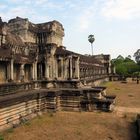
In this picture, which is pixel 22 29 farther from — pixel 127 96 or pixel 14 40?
pixel 127 96

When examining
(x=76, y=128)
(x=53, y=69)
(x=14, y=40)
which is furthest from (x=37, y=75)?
(x=76, y=128)

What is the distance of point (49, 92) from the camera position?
1747 centimetres

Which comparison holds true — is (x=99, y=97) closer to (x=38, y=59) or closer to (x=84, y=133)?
(x=84, y=133)

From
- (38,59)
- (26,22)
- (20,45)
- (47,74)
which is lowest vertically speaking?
(47,74)

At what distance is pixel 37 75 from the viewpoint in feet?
76.3

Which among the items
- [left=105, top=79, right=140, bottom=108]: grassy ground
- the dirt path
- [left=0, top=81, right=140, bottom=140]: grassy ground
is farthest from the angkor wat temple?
[left=105, top=79, right=140, bottom=108]: grassy ground

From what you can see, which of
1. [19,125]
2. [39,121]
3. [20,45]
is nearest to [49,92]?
[39,121]

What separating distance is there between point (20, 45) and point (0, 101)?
12627mm

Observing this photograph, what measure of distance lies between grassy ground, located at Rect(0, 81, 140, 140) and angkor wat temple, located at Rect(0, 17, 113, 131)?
1.04 meters

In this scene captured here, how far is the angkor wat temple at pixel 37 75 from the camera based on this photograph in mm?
15117

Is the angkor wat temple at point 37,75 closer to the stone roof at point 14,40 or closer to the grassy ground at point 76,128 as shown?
the stone roof at point 14,40

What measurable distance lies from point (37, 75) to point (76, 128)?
436 inches

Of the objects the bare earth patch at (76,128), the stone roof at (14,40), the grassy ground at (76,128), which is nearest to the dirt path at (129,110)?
the grassy ground at (76,128)

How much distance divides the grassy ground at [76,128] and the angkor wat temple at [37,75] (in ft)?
3.40
